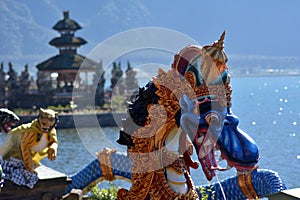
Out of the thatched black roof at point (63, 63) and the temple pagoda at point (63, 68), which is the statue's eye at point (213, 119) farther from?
the thatched black roof at point (63, 63)

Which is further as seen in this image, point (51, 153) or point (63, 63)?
point (63, 63)

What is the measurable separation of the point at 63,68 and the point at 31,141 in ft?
103

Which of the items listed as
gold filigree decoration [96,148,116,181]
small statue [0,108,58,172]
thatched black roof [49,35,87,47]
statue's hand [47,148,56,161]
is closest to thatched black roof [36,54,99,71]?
thatched black roof [49,35,87,47]

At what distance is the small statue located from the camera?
25.5 feet

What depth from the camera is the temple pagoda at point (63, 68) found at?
3762 centimetres

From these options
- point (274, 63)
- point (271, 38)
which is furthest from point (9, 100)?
point (271, 38)

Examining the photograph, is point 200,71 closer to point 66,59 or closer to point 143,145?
point 143,145

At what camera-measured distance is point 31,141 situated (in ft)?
25.5

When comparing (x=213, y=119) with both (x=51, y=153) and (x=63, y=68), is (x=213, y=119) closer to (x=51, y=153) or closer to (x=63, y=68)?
(x=51, y=153)

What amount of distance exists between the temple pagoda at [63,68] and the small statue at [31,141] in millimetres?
28408

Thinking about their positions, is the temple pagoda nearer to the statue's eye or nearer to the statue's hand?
the statue's hand

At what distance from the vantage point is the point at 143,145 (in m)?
5.46

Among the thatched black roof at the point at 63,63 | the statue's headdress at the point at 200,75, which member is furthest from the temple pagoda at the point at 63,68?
the statue's headdress at the point at 200,75

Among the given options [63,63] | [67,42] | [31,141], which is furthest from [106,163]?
[67,42]
